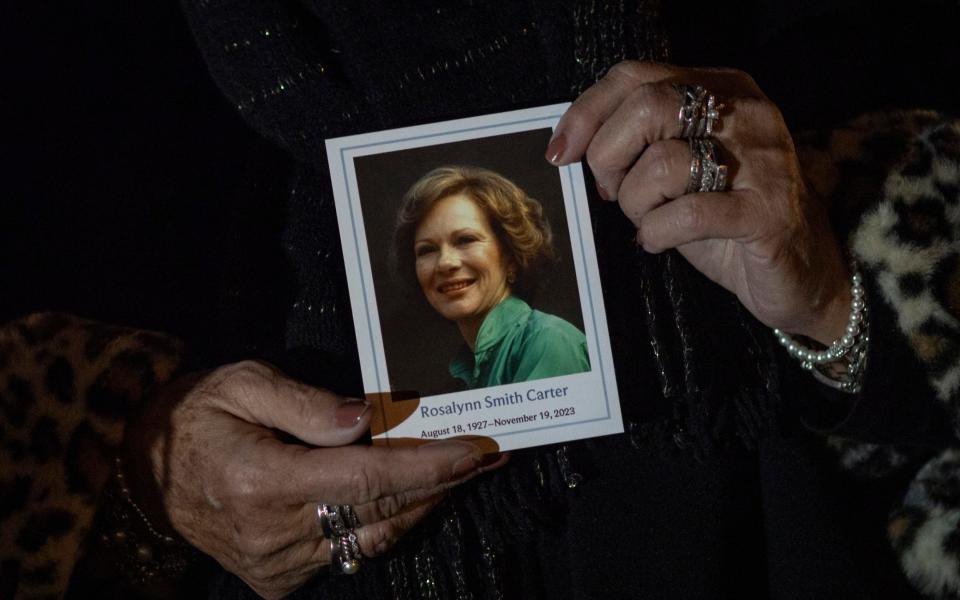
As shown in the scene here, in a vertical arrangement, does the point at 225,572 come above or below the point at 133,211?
below

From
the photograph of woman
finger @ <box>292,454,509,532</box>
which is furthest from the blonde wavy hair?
finger @ <box>292,454,509,532</box>

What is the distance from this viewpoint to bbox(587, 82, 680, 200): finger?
735mm

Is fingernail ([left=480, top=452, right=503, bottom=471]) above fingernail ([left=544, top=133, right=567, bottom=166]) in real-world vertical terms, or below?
below

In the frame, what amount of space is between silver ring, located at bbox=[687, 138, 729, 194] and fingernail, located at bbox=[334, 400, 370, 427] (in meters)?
0.40

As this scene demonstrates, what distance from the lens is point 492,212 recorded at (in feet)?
2.66

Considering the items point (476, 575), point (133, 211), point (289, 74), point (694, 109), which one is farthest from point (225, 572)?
point (694, 109)

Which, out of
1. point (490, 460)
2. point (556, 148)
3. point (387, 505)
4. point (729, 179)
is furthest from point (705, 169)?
point (387, 505)

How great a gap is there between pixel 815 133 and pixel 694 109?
283 mm

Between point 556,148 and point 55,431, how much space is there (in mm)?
649

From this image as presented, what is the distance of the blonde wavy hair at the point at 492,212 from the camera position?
0.80 metres

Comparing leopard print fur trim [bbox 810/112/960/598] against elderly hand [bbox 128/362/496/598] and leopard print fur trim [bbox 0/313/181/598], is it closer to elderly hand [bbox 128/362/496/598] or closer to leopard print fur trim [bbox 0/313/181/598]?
elderly hand [bbox 128/362/496/598]

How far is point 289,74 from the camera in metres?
0.88

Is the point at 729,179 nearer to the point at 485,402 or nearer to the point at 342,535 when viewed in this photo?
the point at 485,402

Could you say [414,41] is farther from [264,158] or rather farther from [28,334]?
[28,334]
